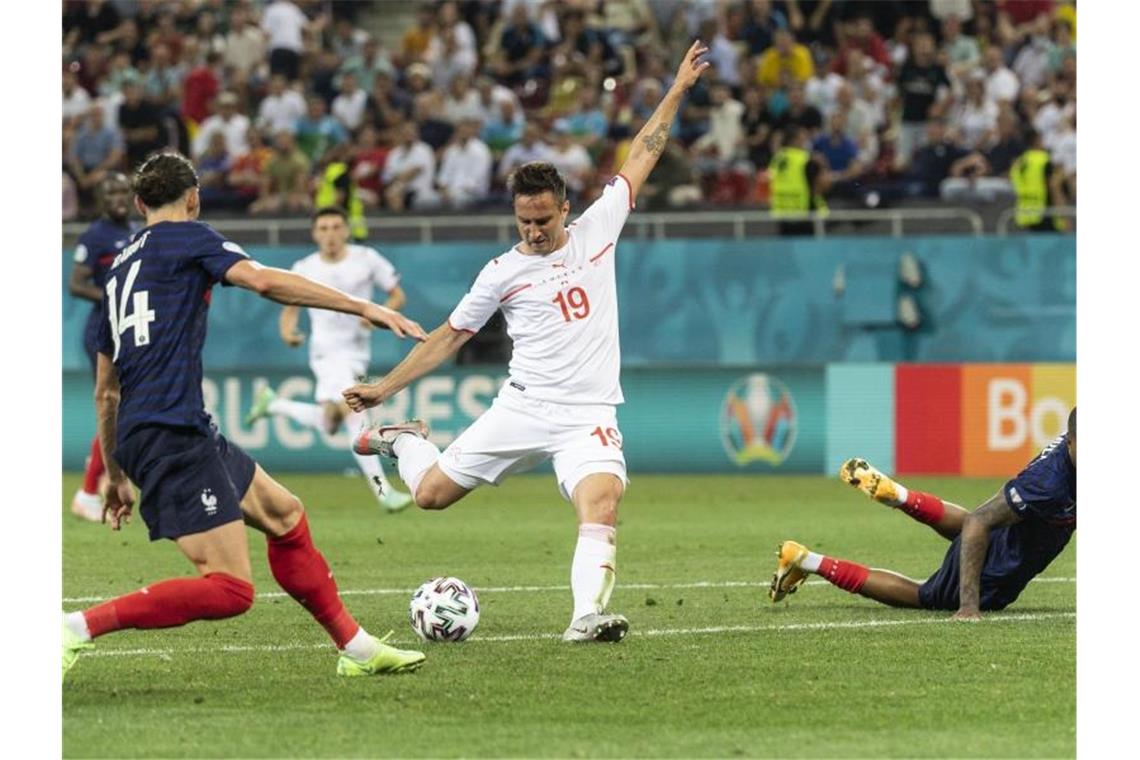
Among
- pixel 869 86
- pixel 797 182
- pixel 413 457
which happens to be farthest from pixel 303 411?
pixel 869 86

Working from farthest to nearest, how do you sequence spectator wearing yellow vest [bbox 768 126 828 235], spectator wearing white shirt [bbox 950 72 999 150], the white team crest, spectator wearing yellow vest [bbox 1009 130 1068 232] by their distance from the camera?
spectator wearing white shirt [bbox 950 72 999 150] → spectator wearing yellow vest [bbox 768 126 828 235] → spectator wearing yellow vest [bbox 1009 130 1068 232] → the white team crest

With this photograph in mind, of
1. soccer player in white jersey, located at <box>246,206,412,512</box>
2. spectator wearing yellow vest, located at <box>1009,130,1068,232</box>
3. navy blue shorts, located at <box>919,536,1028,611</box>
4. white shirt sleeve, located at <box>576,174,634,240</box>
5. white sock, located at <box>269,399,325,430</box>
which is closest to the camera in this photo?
white shirt sleeve, located at <box>576,174,634,240</box>

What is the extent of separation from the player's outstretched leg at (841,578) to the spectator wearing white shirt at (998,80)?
12563mm

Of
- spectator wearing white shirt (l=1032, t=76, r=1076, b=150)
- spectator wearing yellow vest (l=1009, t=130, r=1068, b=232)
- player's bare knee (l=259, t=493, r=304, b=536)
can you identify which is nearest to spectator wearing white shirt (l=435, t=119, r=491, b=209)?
spectator wearing yellow vest (l=1009, t=130, r=1068, b=232)

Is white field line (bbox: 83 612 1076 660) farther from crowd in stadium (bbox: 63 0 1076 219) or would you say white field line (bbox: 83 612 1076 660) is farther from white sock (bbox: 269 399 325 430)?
crowd in stadium (bbox: 63 0 1076 219)

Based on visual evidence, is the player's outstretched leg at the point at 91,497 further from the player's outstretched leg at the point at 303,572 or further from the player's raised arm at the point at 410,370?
the player's outstretched leg at the point at 303,572

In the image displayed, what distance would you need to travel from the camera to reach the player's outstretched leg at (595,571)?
913 centimetres

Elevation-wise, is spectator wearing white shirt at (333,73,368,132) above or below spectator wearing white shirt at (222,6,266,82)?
below

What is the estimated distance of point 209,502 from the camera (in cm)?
768

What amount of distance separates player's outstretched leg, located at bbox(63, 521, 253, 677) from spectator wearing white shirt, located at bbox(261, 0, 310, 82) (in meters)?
18.0

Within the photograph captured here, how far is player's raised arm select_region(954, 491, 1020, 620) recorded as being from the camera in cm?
963

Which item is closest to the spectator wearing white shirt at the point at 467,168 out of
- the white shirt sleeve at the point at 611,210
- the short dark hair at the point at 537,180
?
the white shirt sleeve at the point at 611,210
